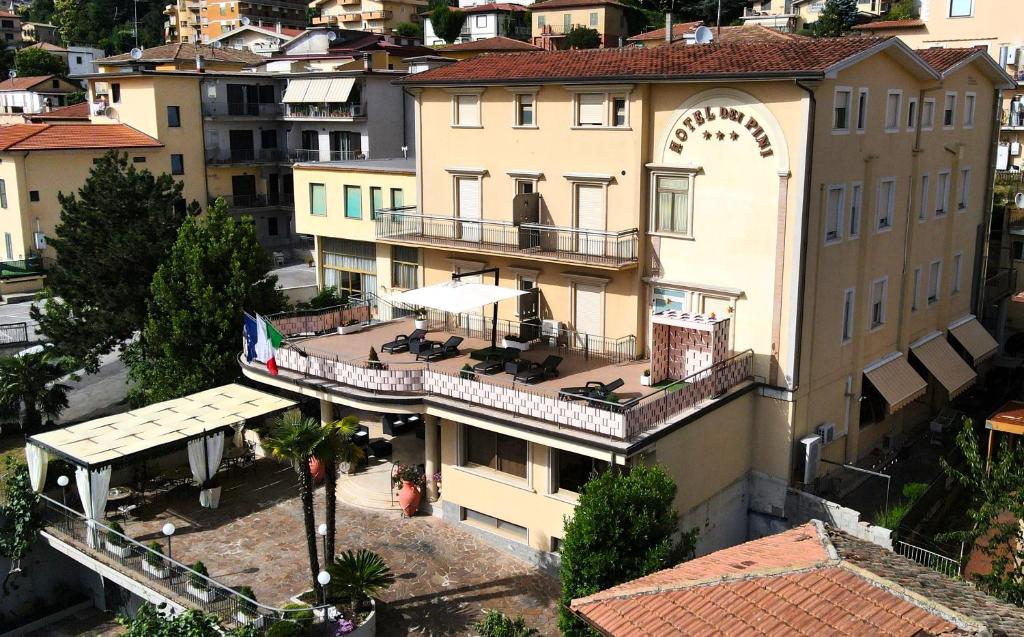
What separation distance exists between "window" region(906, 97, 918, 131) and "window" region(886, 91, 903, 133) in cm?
60

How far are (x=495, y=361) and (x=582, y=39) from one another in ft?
191

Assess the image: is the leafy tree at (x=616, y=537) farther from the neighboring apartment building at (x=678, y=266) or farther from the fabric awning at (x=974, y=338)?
the fabric awning at (x=974, y=338)

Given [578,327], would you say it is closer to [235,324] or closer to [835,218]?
[835,218]

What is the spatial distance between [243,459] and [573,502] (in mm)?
11226

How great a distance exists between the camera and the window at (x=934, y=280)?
31.5 m

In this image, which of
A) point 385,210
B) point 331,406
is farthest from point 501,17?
point 331,406

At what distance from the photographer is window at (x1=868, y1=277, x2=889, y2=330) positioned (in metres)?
28.0

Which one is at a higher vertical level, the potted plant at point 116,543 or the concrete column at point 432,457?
the concrete column at point 432,457

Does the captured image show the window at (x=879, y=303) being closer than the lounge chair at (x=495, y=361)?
No

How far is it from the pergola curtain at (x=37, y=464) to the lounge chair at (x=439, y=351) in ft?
32.5

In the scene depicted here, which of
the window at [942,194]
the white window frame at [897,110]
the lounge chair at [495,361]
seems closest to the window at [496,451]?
the lounge chair at [495,361]

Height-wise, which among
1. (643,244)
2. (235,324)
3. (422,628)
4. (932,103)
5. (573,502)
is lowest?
(422,628)

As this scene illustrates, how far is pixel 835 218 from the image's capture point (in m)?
25.2

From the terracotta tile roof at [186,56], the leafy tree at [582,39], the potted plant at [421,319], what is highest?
the leafy tree at [582,39]
